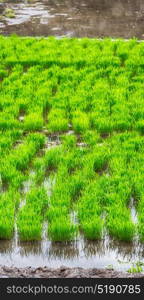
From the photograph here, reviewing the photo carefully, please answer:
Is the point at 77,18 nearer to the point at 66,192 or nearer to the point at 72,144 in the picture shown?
the point at 72,144

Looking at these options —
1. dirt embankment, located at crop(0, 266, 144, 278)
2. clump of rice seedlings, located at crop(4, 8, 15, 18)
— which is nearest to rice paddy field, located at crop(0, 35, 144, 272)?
dirt embankment, located at crop(0, 266, 144, 278)

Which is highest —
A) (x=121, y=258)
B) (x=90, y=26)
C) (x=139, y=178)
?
(x=90, y=26)

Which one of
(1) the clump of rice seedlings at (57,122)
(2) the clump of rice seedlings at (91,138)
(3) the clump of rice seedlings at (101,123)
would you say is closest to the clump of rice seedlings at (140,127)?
(3) the clump of rice seedlings at (101,123)

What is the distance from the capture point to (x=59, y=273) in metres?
3.81

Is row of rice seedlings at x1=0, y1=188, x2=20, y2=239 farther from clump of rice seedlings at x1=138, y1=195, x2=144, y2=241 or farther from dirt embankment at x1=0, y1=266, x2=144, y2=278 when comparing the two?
clump of rice seedlings at x1=138, y1=195, x2=144, y2=241

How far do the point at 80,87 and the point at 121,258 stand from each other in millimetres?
Answer: 3747

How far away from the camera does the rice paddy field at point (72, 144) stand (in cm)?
425

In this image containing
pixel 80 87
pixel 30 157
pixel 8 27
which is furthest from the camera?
pixel 8 27

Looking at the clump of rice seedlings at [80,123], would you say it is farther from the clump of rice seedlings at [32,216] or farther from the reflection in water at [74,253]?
the reflection in water at [74,253]

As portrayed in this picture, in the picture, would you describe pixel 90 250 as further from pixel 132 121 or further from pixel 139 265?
pixel 132 121

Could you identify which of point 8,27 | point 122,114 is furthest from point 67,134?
point 8,27

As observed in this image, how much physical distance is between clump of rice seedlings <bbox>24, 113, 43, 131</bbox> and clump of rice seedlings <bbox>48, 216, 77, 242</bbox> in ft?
7.27

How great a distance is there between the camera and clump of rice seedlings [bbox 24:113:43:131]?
20.4ft

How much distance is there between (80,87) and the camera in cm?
739
